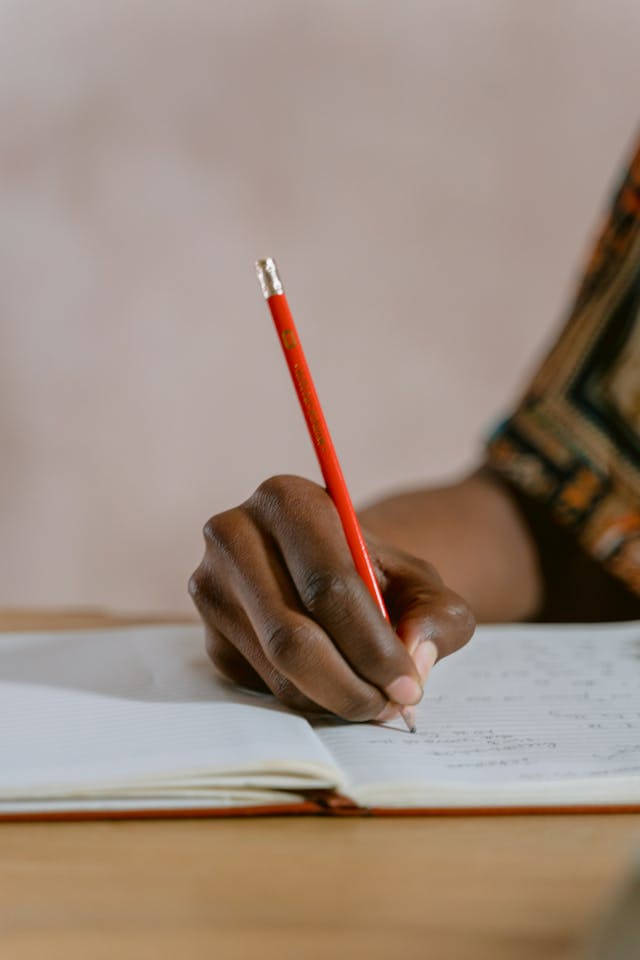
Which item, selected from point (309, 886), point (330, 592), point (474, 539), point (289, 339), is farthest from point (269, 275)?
point (474, 539)

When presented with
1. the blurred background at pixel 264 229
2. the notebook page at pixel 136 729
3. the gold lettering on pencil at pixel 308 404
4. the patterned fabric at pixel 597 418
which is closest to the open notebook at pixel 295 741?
the notebook page at pixel 136 729

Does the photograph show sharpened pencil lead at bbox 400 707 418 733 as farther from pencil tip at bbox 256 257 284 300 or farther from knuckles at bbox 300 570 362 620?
pencil tip at bbox 256 257 284 300

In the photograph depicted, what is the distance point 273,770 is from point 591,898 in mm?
119

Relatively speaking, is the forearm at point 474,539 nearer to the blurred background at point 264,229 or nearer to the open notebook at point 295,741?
the open notebook at point 295,741

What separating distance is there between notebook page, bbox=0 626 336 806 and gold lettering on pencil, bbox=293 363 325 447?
0.41 ft

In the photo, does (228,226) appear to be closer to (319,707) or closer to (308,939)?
(319,707)

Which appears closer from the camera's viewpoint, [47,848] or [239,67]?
[47,848]

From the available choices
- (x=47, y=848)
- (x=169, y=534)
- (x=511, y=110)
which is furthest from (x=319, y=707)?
(x=511, y=110)

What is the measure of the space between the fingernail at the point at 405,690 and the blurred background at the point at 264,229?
3.15ft

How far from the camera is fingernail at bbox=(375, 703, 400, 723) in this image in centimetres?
45

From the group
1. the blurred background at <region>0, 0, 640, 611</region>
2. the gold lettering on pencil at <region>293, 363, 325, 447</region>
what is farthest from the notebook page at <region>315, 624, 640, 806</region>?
the blurred background at <region>0, 0, 640, 611</region>

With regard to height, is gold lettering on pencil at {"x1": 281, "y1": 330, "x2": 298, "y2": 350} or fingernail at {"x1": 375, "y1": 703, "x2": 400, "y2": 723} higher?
gold lettering on pencil at {"x1": 281, "y1": 330, "x2": 298, "y2": 350}

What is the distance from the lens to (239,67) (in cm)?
134

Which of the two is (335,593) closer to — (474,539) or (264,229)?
(474,539)
